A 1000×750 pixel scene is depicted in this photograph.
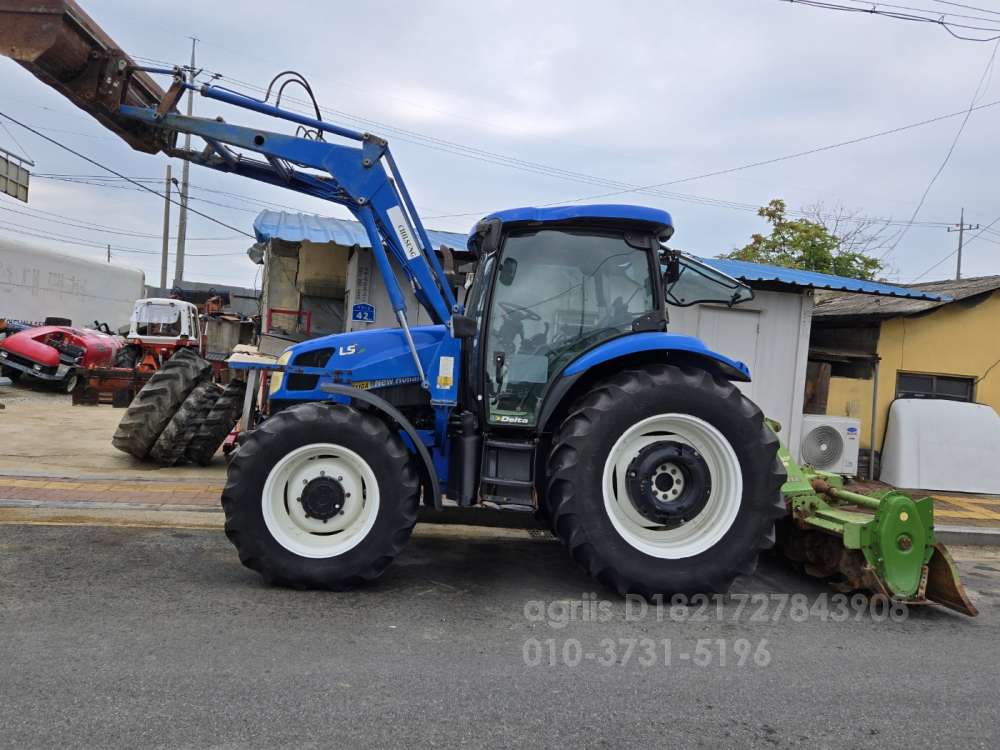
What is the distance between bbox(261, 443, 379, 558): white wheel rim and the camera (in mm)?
4207

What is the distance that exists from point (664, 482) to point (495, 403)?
114 centimetres

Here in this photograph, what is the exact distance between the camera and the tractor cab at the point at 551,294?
4.56 metres

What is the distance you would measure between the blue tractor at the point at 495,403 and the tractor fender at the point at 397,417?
0.02 m

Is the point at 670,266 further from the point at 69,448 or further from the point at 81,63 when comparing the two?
the point at 69,448

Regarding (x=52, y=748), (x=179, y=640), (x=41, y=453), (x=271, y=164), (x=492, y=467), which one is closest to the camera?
(x=52, y=748)

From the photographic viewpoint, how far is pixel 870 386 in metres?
11.1

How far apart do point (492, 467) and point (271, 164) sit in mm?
2625

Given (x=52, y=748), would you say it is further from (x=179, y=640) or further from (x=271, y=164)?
(x=271, y=164)

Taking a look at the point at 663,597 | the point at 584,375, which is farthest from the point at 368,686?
the point at 584,375

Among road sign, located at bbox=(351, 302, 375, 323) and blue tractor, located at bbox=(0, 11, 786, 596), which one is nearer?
blue tractor, located at bbox=(0, 11, 786, 596)

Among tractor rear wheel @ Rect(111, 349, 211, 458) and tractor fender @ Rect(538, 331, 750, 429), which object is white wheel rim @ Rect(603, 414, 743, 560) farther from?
tractor rear wheel @ Rect(111, 349, 211, 458)

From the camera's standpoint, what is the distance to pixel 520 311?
4.62 meters

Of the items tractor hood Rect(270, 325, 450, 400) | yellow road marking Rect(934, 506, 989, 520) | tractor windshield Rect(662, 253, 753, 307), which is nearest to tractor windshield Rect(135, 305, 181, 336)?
tractor hood Rect(270, 325, 450, 400)

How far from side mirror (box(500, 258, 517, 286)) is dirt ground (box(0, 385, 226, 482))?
4.44 metres
